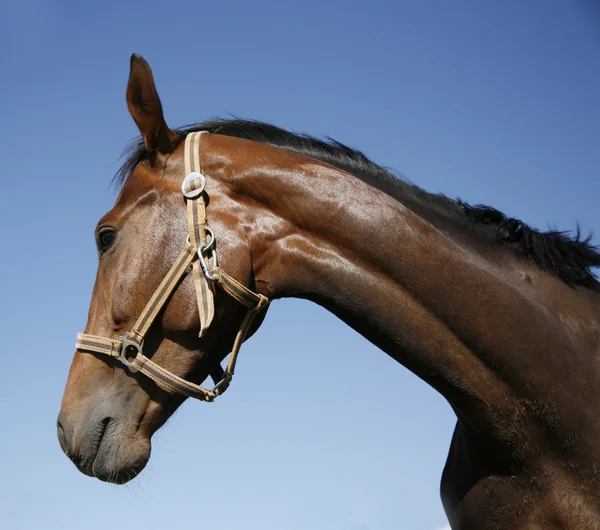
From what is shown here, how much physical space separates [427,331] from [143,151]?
209cm

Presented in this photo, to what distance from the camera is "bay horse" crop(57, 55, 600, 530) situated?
3.55 metres

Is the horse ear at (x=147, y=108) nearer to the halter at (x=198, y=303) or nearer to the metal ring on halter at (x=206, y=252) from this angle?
the halter at (x=198, y=303)

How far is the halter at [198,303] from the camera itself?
11.7ft

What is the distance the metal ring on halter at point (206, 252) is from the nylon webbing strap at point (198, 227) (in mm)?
23

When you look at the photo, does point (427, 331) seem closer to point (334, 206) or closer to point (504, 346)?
point (504, 346)

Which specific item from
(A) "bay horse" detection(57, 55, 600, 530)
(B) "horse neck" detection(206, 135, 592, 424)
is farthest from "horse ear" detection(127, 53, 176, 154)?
(B) "horse neck" detection(206, 135, 592, 424)

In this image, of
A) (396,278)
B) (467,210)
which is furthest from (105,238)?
(467,210)

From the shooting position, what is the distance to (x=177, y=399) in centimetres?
371

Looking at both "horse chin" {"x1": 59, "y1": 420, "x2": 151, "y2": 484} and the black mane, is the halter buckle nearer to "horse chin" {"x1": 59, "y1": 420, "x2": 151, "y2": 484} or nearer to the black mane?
"horse chin" {"x1": 59, "y1": 420, "x2": 151, "y2": 484}

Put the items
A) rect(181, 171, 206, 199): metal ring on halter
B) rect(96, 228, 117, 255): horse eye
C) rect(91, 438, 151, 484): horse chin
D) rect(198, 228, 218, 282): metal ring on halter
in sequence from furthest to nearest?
1. rect(96, 228, 117, 255): horse eye
2. rect(181, 171, 206, 199): metal ring on halter
3. rect(198, 228, 218, 282): metal ring on halter
4. rect(91, 438, 151, 484): horse chin

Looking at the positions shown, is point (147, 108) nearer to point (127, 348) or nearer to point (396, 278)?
point (127, 348)

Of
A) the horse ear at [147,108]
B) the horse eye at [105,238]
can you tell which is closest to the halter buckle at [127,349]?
the horse eye at [105,238]

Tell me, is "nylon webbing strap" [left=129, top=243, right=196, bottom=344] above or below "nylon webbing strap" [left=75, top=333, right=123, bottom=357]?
above

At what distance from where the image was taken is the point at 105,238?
3.94m
